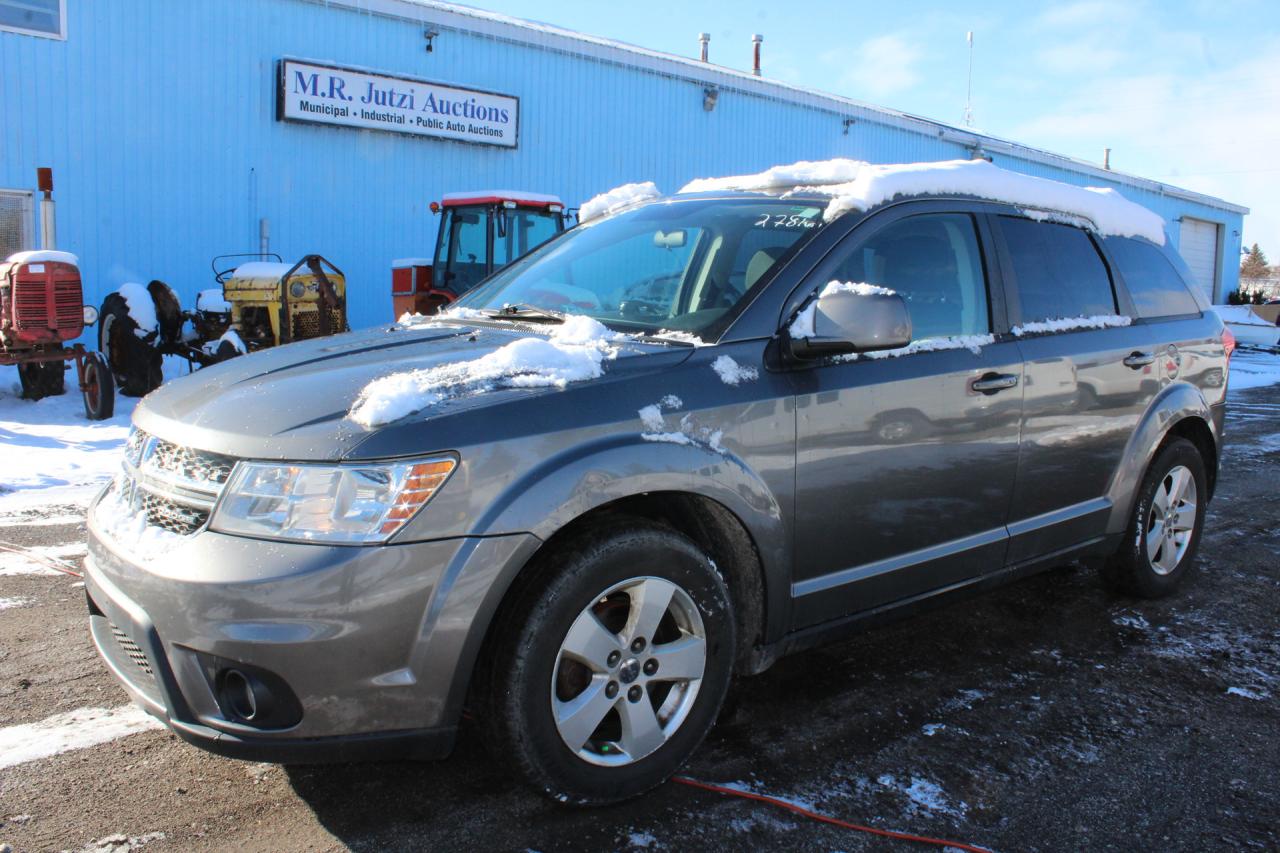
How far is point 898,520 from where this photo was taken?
11.0 feet

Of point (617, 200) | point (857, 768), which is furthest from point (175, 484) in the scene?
point (617, 200)

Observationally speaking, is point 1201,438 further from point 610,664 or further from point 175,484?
point 175,484

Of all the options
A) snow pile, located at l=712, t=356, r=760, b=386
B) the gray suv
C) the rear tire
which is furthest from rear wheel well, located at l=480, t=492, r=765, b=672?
the rear tire

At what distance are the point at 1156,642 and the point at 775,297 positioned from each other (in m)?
2.36

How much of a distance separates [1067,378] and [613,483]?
2.20 metres

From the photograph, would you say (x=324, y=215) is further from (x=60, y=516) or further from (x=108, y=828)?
(x=108, y=828)

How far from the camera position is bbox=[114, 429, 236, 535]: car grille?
8.15ft

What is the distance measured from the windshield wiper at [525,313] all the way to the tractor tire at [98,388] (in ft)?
25.1

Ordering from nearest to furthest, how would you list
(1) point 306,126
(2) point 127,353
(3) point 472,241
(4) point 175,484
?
(4) point 175,484, (2) point 127,353, (3) point 472,241, (1) point 306,126

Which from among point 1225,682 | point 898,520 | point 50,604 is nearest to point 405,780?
point 898,520

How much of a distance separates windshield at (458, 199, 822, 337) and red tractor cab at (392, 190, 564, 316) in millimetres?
9788

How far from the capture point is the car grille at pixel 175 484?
2.48 meters

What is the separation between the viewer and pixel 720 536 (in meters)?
2.97

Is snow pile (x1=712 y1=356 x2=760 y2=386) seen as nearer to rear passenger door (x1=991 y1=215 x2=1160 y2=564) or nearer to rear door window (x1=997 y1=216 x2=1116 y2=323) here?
rear passenger door (x1=991 y1=215 x2=1160 y2=564)
